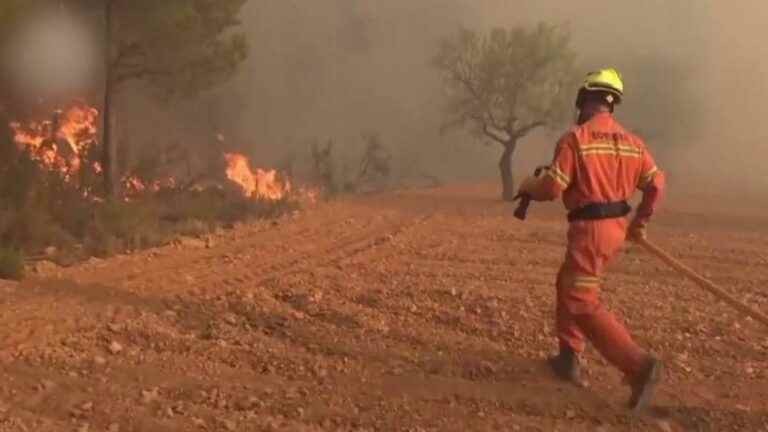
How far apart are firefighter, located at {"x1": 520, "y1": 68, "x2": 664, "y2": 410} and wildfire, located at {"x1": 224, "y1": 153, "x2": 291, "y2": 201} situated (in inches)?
480

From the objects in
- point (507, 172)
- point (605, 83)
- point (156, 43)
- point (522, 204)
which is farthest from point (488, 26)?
point (522, 204)

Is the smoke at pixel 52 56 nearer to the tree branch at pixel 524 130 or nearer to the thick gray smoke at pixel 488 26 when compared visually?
the tree branch at pixel 524 130

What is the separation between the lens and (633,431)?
183 inches

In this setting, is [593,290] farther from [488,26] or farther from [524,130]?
[488,26]

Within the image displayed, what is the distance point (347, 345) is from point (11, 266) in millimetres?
3749

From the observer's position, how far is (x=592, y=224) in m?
5.08

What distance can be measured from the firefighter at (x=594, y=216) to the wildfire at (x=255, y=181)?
1219cm

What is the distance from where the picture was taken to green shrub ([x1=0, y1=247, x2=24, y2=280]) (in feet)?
25.9

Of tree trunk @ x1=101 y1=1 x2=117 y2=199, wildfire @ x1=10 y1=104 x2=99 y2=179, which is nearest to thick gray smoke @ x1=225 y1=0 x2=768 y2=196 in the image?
wildfire @ x1=10 y1=104 x2=99 y2=179

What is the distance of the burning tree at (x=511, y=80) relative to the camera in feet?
70.2

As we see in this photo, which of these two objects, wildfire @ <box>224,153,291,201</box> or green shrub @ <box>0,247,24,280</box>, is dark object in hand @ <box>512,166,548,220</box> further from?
wildfire @ <box>224,153,291,201</box>

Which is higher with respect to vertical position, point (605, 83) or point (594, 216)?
point (605, 83)

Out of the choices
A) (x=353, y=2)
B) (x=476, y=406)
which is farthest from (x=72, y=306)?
(x=353, y=2)

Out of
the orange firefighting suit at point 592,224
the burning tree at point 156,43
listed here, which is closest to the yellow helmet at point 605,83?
the orange firefighting suit at point 592,224
